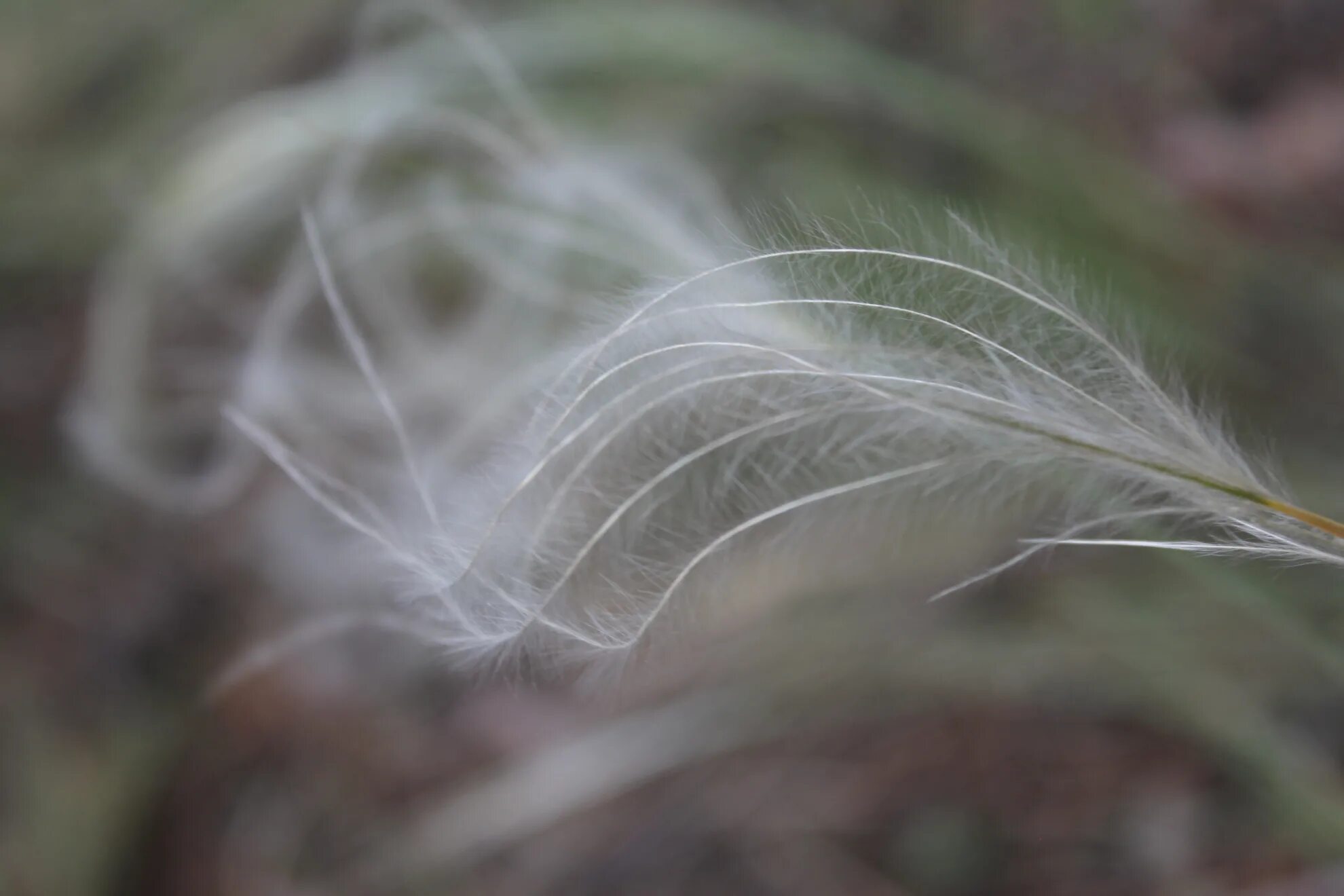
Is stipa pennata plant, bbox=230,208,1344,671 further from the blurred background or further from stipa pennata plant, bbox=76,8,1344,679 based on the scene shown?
the blurred background

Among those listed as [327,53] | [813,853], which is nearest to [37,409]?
[327,53]

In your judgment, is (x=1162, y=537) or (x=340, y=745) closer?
(x=1162, y=537)

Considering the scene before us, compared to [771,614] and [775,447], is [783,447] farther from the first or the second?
[771,614]

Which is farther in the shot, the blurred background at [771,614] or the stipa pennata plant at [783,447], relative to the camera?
the blurred background at [771,614]

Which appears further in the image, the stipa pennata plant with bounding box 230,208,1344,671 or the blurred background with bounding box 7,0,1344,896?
the blurred background with bounding box 7,0,1344,896

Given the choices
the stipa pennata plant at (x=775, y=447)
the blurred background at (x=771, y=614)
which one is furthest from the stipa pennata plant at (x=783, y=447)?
the blurred background at (x=771, y=614)

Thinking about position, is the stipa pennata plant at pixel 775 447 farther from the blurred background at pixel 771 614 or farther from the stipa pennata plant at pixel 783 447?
the blurred background at pixel 771 614

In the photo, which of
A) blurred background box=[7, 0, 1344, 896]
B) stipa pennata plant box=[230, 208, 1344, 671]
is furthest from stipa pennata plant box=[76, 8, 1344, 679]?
blurred background box=[7, 0, 1344, 896]

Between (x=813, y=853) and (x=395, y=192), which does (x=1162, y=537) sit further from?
(x=395, y=192)
